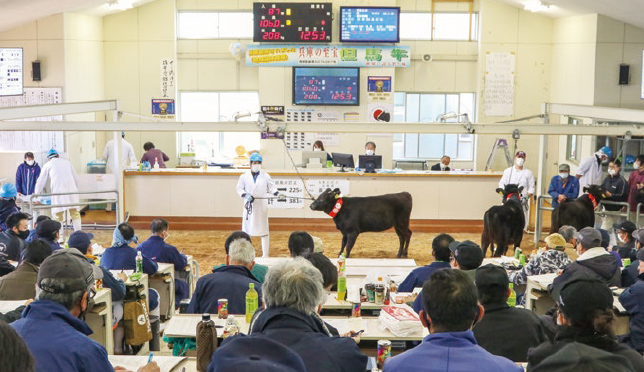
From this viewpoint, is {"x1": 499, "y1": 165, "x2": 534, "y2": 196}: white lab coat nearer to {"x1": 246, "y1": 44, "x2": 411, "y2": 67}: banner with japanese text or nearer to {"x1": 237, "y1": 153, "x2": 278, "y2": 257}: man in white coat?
{"x1": 237, "y1": 153, "x2": 278, "y2": 257}: man in white coat

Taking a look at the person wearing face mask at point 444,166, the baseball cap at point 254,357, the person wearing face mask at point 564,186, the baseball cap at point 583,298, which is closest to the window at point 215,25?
the person wearing face mask at point 444,166

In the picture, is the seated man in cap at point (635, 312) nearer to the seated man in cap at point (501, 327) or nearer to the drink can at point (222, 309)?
the seated man in cap at point (501, 327)

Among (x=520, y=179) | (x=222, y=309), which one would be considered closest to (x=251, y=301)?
(x=222, y=309)

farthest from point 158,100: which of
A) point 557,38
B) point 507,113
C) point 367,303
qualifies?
point 367,303

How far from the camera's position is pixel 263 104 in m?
15.8

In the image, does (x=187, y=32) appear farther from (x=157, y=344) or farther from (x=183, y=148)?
(x=157, y=344)

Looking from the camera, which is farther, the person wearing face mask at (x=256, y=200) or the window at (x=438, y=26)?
the window at (x=438, y=26)

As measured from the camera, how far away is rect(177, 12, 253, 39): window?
1630 centimetres

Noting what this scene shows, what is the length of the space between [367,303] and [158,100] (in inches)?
438

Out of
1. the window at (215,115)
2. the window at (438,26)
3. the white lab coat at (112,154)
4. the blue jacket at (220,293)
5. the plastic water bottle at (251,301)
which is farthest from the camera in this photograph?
the window at (215,115)

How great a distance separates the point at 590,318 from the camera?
10.0 feet

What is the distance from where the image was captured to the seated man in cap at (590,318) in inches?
119

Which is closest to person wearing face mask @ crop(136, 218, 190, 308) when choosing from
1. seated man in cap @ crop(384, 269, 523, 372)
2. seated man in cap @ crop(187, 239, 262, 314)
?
seated man in cap @ crop(187, 239, 262, 314)

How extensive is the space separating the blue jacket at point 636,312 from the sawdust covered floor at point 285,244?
511 cm
